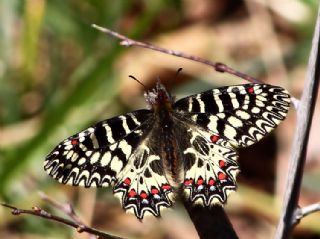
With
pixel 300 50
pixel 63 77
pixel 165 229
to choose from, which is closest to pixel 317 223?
pixel 165 229

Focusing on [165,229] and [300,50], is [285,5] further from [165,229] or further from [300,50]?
[165,229]

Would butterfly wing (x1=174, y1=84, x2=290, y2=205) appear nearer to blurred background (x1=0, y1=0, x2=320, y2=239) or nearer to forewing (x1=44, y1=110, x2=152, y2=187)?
forewing (x1=44, y1=110, x2=152, y2=187)

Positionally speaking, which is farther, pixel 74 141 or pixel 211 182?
pixel 74 141

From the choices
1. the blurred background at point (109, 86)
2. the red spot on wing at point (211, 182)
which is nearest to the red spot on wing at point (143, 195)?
the red spot on wing at point (211, 182)

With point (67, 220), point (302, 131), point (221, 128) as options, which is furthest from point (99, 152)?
point (302, 131)

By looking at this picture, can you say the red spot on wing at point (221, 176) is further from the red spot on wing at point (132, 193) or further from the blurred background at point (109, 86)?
the blurred background at point (109, 86)

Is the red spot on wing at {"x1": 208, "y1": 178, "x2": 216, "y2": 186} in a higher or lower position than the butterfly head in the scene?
lower

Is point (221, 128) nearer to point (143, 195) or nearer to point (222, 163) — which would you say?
point (222, 163)

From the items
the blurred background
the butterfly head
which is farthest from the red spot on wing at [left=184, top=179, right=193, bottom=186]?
the blurred background
